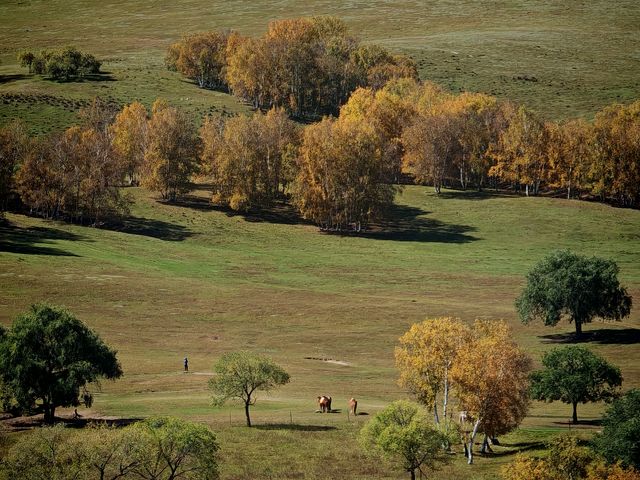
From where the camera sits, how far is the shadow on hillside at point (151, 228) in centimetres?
14300

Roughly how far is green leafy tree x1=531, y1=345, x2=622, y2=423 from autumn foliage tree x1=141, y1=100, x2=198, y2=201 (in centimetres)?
9433

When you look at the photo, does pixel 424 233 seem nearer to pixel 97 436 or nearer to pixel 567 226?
pixel 567 226

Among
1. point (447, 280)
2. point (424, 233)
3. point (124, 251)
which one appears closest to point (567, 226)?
point (424, 233)

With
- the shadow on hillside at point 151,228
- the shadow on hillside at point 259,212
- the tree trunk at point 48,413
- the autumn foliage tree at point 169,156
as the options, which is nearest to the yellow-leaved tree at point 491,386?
the tree trunk at point 48,413

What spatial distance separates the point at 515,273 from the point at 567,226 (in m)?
30.9

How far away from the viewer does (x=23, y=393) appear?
218ft

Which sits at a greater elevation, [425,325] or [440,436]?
[425,325]

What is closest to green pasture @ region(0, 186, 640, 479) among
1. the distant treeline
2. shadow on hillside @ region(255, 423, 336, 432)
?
shadow on hillside @ region(255, 423, 336, 432)

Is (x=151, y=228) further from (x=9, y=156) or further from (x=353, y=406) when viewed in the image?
(x=353, y=406)

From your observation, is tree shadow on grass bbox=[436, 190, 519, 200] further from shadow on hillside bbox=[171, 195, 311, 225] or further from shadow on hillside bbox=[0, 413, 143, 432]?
shadow on hillside bbox=[0, 413, 143, 432]

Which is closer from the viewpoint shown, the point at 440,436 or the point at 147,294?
the point at 440,436

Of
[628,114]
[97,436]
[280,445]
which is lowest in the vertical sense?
[280,445]

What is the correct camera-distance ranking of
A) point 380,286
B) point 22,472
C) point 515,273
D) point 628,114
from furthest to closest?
1. point 628,114
2. point 515,273
3. point 380,286
4. point 22,472

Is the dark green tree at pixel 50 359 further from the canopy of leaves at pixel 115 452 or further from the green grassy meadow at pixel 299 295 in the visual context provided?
the canopy of leaves at pixel 115 452
